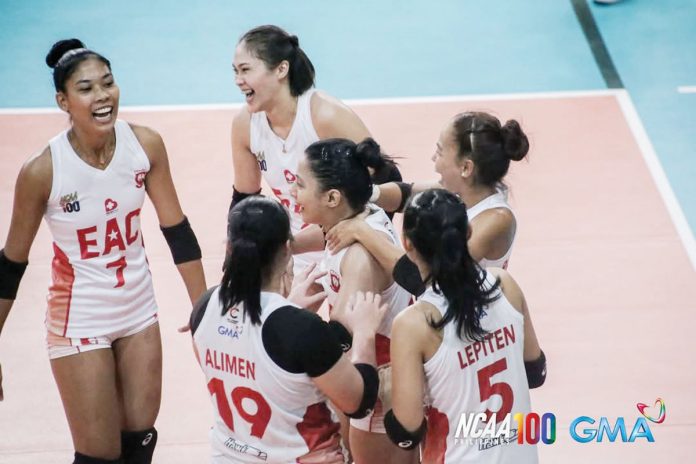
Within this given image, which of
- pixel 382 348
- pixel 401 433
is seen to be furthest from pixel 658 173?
pixel 401 433

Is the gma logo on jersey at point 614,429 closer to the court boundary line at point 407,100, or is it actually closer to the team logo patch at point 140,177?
the team logo patch at point 140,177

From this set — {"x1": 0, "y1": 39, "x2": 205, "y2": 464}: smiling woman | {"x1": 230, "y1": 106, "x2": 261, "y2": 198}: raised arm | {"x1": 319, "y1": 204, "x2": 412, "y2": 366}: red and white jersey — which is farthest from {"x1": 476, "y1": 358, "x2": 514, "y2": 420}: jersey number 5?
{"x1": 230, "y1": 106, "x2": 261, "y2": 198}: raised arm

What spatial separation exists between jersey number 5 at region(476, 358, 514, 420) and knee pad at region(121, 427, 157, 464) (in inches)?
70.2

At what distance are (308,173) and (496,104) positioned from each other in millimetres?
5264

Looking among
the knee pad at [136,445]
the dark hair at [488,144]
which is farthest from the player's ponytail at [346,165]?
the knee pad at [136,445]

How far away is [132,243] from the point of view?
4.83 metres

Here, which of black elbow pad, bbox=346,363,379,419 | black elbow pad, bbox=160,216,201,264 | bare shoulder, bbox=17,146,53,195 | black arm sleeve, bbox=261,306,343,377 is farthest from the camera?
black elbow pad, bbox=160,216,201,264

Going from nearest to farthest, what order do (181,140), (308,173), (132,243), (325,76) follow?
(308,173) < (132,243) < (181,140) < (325,76)

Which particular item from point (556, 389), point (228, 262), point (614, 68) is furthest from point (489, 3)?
point (228, 262)

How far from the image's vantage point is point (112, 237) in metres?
4.73

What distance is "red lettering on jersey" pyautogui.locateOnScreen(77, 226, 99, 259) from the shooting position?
15.3ft

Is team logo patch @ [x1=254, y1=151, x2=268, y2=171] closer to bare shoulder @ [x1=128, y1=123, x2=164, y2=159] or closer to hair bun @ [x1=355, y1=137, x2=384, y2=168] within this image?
bare shoulder @ [x1=128, y1=123, x2=164, y2=159]

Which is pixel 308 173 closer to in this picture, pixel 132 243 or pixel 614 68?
pixel 132 243

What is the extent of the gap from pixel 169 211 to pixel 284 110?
767mm
